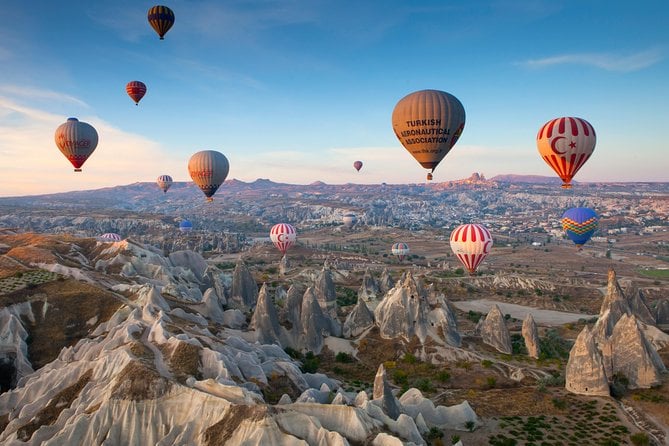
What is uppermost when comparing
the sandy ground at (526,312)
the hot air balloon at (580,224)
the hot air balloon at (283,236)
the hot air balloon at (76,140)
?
the hot air balloon at (76,140)

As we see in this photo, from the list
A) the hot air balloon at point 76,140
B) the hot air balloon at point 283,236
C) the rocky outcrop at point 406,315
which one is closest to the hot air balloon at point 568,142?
the rocky outcrop at point 406,315

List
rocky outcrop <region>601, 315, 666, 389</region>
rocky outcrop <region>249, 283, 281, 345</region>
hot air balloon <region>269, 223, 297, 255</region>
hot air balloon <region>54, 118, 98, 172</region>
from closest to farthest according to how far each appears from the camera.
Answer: rocky outcrop <region>601, 315, 666, 389</region> < rocky outcrop <region>249, 283, 281, 345</region> < hot air balloon <region>54, 118, 98, 172</region> < hot air balloon <region>269, 223, 297, 255</region>

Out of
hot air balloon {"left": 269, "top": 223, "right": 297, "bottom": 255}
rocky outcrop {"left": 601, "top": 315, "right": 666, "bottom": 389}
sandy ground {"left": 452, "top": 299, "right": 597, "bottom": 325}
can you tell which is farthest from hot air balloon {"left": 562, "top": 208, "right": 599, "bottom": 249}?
hot air balloon {"left": 269, "top": 223, "right": 297, "bottom": 255}

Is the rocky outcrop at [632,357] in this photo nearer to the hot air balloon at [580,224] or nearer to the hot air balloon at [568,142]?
the hot air balloon at [568,142]

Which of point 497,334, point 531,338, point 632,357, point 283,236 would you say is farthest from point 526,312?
point 283,236

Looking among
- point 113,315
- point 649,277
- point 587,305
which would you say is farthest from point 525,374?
point 649,277

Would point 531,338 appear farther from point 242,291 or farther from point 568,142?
point 242,291

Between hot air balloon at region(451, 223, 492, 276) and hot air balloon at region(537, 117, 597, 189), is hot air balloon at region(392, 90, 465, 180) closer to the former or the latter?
hot air balloon at region(537, 117, 597, 189)
